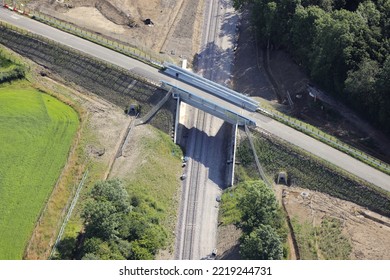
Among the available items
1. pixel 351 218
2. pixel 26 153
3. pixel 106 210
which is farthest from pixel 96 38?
pixel 351 218

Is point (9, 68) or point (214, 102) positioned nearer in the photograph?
point (214, 102)

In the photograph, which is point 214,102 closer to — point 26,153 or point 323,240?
point 323,240

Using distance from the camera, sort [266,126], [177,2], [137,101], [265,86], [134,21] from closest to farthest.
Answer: [266,126]
[137,101]
[265,86]
[134,21]
[177,2]

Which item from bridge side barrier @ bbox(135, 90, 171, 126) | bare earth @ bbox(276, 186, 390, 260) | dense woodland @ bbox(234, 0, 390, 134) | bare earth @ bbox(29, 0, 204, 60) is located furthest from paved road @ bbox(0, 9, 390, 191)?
dense woodland @ bbox(234, 0, 390, 134)

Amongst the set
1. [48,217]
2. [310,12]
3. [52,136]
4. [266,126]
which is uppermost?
[310,12]

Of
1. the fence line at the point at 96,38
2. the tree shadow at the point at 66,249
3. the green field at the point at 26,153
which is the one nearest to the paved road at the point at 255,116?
Answer: the fence line at the point at 96,38

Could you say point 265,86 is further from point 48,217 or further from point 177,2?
point 48,217

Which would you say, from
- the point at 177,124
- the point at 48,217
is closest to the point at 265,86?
the point at 177,124
